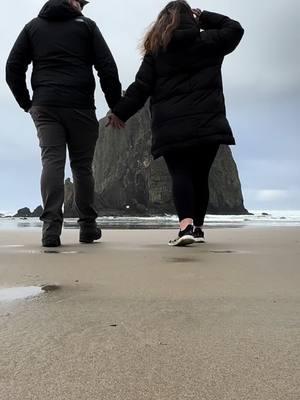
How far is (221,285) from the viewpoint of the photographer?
1.55 meters

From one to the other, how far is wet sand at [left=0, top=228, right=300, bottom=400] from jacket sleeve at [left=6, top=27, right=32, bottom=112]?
7.14 feet

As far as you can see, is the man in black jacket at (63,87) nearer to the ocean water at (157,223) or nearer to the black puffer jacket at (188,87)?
the black puffer jacket at (188,87)

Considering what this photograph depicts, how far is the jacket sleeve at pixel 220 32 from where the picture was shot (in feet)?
11.2

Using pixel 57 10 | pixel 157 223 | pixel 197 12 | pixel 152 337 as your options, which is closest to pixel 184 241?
pixel 197 12

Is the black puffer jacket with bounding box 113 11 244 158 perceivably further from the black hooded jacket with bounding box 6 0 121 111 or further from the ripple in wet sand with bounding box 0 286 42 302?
the ripple in wet sand with bounding box 0 286 42 302

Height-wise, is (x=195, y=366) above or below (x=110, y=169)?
below

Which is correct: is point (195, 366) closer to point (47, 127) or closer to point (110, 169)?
point (47, 127)

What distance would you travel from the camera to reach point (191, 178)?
341 centimetres

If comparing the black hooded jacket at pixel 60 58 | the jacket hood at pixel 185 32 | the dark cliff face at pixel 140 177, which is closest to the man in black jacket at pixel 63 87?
the black hooded jacket at pixel 60 58

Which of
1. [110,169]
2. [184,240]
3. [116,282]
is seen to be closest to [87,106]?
[184,240]

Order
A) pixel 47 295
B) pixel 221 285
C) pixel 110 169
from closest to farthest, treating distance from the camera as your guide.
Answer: pixel 47 295 < pixel 221 285 < pixel 110 169

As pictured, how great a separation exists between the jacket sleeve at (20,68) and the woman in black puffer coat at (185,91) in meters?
0.74

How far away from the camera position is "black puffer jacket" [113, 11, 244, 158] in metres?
3.31

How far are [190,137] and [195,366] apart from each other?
2614 mm
